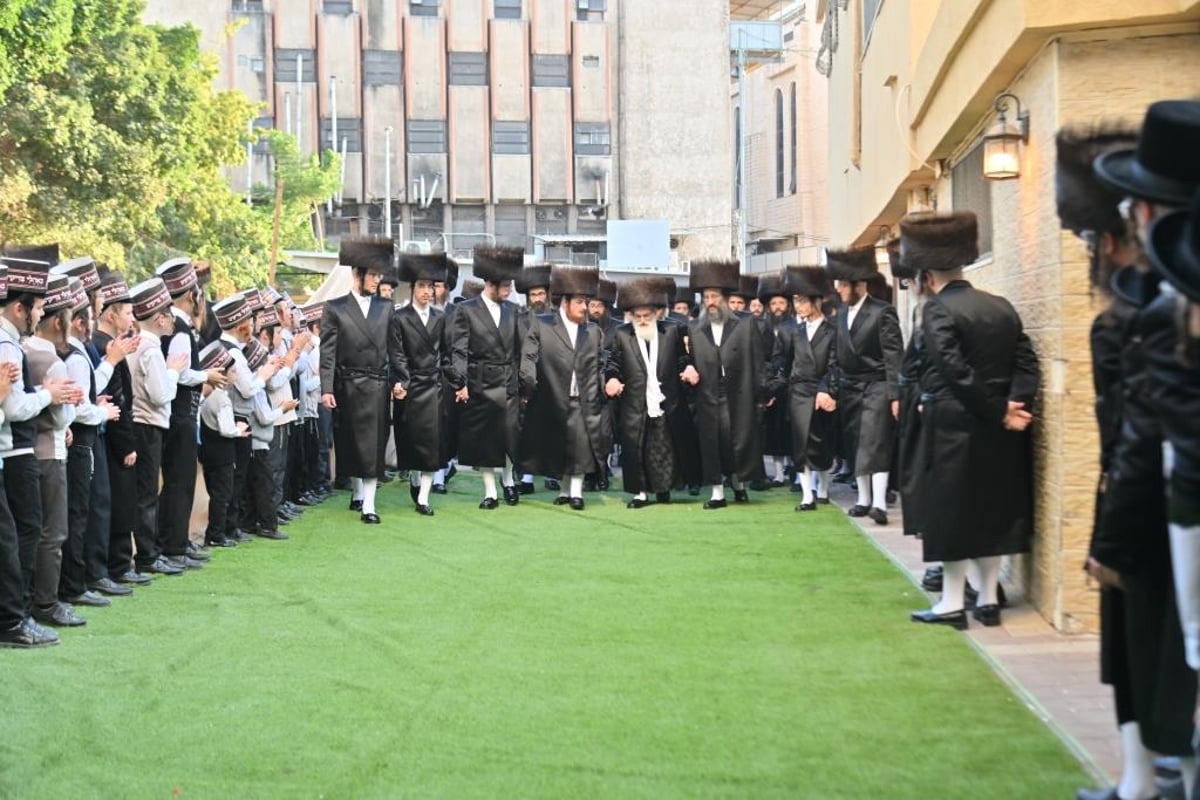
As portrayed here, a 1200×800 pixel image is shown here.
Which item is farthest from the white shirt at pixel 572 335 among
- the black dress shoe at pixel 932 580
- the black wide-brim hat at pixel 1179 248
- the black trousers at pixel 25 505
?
the black wide-brim hat at pixel 1179 248

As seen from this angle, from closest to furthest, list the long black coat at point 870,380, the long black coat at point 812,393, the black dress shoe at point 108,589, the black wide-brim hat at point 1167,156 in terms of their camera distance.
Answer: the black wide-brim hat at point 1167,156
the black dress shoe at point 108,589
the long black coat at point 870,380
the long black coat at point 812,393

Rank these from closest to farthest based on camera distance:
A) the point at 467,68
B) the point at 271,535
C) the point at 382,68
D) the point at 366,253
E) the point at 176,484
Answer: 1. the point at 176,484
2. the point at 271,535
3. the point at 366,253
4. the point at 382,68
5. the point at 467,68

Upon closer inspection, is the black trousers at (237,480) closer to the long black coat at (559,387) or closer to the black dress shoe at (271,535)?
the black dress shoe at (271,535)

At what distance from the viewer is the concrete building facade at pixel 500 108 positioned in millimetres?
52656

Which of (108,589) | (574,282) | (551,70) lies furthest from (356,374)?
(551,70)

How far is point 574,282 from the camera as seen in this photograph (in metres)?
A: 14.8

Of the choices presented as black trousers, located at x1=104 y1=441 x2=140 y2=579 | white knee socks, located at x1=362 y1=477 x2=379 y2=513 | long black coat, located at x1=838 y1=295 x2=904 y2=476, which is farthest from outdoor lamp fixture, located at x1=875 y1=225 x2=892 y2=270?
black trousers, located at x1=104 y1=441 x2=140 y2=579

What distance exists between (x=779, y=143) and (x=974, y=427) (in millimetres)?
48476

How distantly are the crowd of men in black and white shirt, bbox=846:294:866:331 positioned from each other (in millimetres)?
21

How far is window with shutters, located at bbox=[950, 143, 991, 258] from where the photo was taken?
34.9ft

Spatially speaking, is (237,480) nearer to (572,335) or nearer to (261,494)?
(261,494)

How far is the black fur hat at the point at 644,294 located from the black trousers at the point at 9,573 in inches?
292

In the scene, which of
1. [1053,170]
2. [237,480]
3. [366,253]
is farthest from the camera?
[366,253]

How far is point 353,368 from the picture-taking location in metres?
13.7
